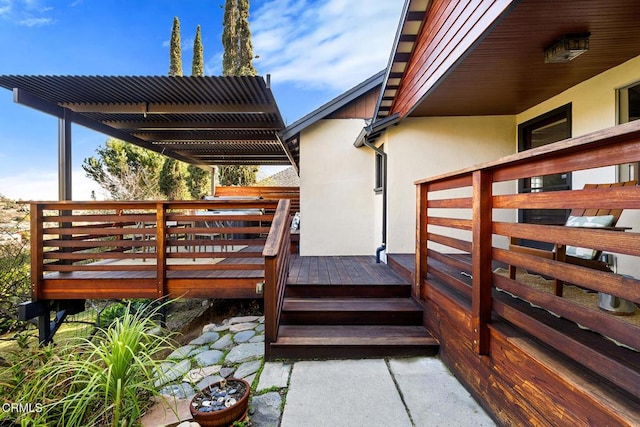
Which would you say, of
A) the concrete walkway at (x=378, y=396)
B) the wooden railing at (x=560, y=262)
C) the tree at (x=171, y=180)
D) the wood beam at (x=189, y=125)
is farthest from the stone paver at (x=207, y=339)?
the tree at (x=171, y=180)

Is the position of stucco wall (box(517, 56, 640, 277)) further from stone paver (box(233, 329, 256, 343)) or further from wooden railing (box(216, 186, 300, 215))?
wooden railing (box(216, 186, 300, 215))

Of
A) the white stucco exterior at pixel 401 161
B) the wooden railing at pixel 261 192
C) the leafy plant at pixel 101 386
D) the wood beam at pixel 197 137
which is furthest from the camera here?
the wooden railing at pixel 261 192

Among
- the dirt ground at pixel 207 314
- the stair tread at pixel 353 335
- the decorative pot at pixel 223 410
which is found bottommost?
the dirt ground at pixel 207 314

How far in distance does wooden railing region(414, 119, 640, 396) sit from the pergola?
10.4 ft

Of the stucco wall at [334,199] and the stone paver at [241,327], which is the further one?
the stucco wall at [334,199]

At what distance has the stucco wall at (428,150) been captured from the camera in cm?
477

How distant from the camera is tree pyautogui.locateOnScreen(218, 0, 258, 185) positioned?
1734cm

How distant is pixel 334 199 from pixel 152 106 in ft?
11.7

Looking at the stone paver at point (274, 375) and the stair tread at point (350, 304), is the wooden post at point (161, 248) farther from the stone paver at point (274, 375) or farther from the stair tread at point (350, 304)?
Result: the stone paver at point (274, 375)

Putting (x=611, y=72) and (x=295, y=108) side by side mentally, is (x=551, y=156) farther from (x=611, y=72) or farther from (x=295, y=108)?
(x=295, y=108)

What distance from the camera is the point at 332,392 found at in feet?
7.29

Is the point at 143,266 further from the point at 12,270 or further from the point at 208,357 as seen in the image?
the point at 12,270

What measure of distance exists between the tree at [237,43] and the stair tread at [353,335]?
14.8 meters

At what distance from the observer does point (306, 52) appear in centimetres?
1738
